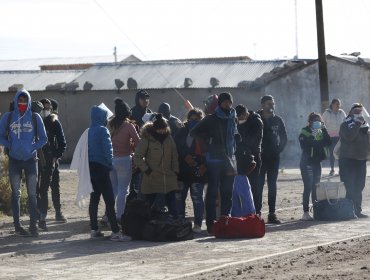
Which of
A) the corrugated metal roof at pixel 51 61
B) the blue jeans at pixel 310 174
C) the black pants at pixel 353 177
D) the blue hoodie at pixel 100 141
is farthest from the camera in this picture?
the corrugated metal roof at pixel 51 61

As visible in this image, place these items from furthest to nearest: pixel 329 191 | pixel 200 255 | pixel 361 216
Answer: pixel 361 216 → pixel 329 191 → pixel 200 255

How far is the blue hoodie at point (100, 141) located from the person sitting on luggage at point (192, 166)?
1.16m

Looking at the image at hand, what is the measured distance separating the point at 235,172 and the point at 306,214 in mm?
2459

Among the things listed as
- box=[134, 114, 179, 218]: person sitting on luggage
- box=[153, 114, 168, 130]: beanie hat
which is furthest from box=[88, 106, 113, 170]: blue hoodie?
box=[153, 114, 168, 130]: beanie hat

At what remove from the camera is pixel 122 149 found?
16.6m

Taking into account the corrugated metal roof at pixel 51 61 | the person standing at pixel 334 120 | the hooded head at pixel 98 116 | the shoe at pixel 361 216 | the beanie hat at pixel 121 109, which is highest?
the corrugated metal roof at pixel 51 61

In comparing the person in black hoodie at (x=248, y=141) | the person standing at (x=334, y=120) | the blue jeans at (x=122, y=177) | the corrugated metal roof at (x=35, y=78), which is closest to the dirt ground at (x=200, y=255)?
the blue jeans at (x=122, y=177)

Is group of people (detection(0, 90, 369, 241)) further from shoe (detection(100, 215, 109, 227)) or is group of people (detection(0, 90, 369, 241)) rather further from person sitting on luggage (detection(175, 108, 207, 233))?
shoe (detection(100, 215, 109, 227))

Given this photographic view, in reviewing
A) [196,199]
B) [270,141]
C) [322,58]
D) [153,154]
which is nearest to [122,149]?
[153,154]

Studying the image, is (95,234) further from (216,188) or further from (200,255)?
(200,255)

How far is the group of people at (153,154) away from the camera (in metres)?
15.6

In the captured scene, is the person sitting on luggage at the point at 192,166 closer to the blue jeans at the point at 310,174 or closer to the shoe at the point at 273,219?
the shoe at the point at 273,219

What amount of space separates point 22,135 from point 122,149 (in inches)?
61.8

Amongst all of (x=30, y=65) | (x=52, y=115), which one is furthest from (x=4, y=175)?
(x=30, y=65)
